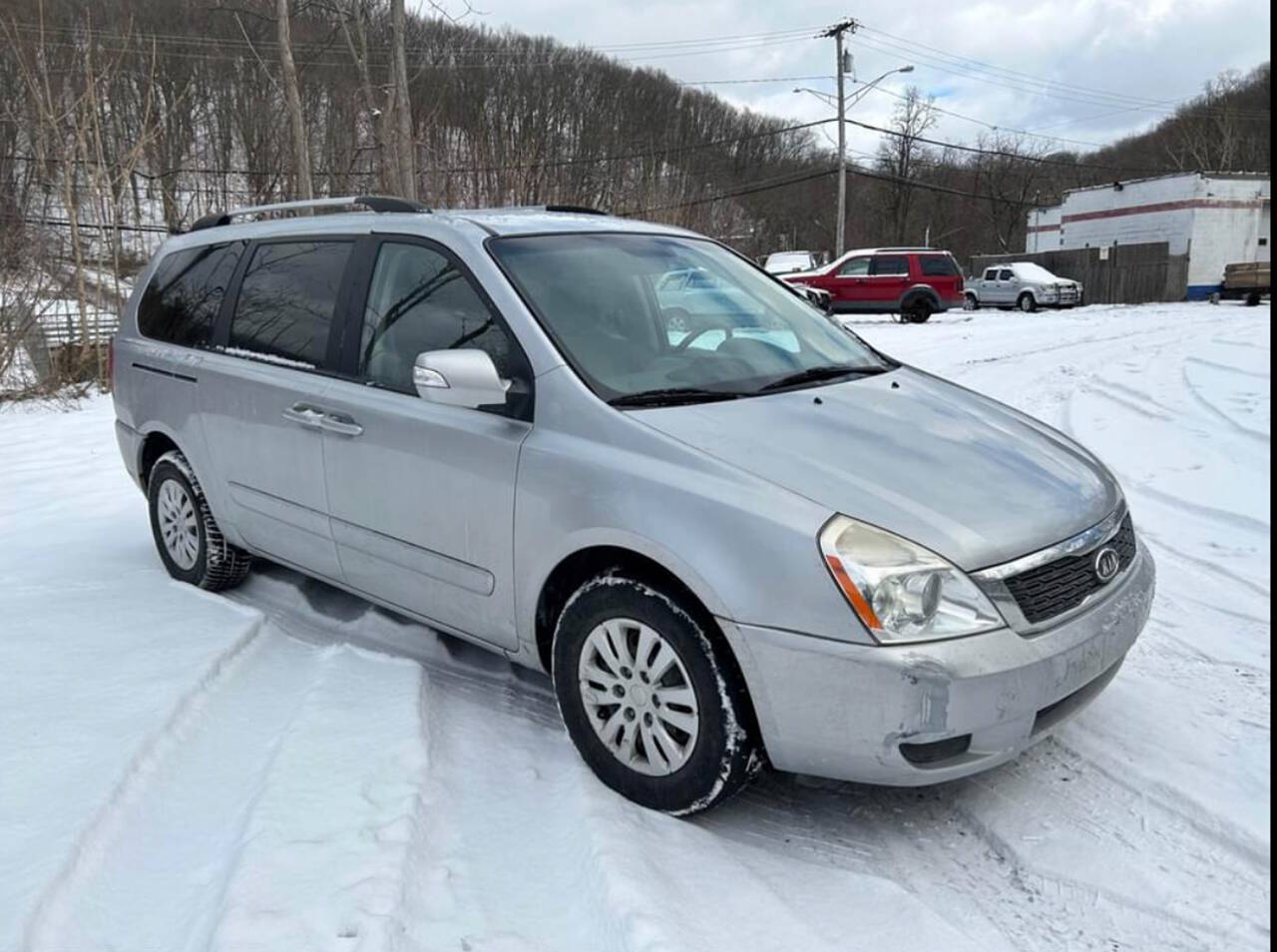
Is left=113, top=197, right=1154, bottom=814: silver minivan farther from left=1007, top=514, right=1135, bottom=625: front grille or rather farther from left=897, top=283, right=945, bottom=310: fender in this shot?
left=897, top=283, right=945, bottom=310: fender

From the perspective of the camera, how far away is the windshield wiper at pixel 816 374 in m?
3.32

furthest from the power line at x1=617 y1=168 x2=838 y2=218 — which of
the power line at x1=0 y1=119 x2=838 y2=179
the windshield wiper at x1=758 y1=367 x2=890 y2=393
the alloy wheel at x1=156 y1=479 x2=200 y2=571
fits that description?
the windshield wiper at x1=758 y1=367 x2=890 y2=393

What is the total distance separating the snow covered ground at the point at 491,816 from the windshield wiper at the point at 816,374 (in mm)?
1326

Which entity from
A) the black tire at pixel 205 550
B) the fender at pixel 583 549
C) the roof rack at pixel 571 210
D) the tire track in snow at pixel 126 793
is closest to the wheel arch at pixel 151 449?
the black tire at pixel 205 550

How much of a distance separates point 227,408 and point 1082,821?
3.72 metres

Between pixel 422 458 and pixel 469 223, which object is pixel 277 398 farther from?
pixel 469 223

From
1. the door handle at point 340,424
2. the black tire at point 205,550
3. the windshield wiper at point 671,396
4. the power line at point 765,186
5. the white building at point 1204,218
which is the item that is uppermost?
the power line at point 765,186

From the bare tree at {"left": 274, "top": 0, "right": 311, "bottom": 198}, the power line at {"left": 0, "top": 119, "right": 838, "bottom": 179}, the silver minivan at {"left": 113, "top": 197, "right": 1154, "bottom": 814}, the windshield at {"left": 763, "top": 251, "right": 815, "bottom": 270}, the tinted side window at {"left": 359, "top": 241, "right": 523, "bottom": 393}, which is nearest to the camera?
the silver minivan at {"left": 113, "top": 197, "right": 1154, "bottom": 814}

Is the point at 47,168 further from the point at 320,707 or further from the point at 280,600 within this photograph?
the point at 320,707

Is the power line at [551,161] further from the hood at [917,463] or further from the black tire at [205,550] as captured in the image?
the hood at [917,463]

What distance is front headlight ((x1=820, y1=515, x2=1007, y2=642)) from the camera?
2.39m

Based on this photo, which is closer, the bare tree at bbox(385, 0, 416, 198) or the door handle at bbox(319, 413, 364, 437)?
the door handle at bbox(319, 413, 364, 437)

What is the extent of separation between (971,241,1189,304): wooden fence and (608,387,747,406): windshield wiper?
124 ft

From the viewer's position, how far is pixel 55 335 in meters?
12.5
